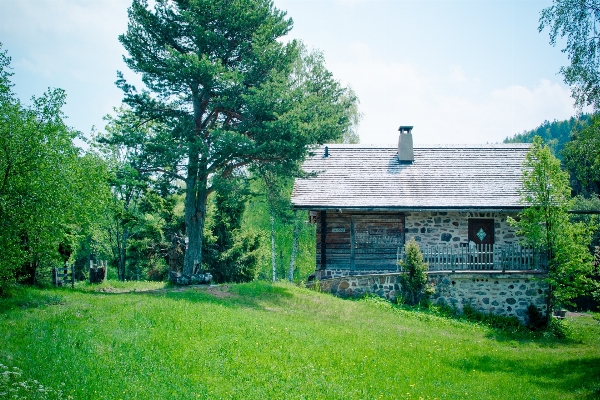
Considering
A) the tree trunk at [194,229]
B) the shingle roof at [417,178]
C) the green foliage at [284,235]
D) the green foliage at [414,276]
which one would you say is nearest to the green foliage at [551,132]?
the green foliage at [284,235]

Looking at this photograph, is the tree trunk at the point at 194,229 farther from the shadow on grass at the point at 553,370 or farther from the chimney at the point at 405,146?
the shadow on grass at the point at 553,370

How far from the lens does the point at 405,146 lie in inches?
903

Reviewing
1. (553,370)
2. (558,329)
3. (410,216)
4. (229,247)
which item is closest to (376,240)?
(410,216)

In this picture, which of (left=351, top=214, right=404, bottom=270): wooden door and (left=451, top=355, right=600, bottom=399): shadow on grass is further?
(left=351, top=214, right=404, bottom=270): wooden door

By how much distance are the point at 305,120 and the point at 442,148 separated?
8530 millimetres

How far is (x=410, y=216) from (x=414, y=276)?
3393 mm

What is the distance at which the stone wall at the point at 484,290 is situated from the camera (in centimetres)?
1772

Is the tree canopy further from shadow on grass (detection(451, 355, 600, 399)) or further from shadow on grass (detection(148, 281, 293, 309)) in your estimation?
shadow on grass (detection(451, 355, 600, 399))

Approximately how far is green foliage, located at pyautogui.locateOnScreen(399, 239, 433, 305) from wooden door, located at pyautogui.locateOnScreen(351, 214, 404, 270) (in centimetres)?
247

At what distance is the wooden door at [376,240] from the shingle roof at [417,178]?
916 millimetres

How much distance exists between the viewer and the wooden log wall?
20234 mm

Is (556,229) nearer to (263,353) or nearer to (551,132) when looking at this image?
(263,353)

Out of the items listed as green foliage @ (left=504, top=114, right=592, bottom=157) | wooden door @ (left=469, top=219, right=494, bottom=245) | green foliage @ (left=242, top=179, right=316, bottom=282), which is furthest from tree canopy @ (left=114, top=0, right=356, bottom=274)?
green foliage @ (left=504, top=114, right=592, bottom=157)

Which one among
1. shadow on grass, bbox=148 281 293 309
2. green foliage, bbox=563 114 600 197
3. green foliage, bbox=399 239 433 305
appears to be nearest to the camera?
green foliage, bbox=563 114 600 197
